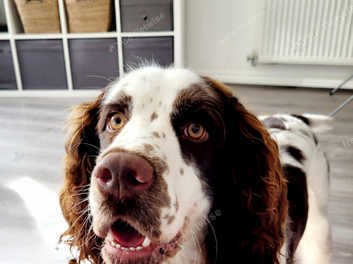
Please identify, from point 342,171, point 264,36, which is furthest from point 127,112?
point 264,36

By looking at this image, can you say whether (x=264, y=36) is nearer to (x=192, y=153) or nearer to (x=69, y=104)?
(x=69, y=104)

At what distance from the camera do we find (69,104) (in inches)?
159

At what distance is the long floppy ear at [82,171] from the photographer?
1.21 meters

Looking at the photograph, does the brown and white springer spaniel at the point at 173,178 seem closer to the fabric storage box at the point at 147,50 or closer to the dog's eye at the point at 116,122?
the dog's eye at the point at 116,122

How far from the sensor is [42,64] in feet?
14.1

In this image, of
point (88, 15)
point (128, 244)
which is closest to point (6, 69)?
point (88, 15)

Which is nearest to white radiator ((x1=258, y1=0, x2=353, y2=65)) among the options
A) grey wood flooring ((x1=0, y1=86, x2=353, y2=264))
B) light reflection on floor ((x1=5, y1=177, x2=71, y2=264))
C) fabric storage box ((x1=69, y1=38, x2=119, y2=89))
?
grey wood flooring ((x1=0, y1=86, x2=353, y2=264))

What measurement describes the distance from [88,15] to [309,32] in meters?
2.73

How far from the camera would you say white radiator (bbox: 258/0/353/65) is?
4.23 meters

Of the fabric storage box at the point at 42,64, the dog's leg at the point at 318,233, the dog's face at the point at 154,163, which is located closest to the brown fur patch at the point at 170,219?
the dog's face at the point at 154,163

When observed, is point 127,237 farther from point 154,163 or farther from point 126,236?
point 154,163

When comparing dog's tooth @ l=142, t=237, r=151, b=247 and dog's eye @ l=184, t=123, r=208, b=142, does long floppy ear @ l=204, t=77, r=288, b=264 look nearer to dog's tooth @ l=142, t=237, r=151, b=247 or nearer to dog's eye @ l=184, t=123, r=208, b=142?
dog's eye @ l=184, t=123, r=208, b=142

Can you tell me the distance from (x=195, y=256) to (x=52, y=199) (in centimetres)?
135

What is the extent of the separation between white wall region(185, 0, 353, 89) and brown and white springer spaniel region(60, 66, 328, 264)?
12.4 feet
